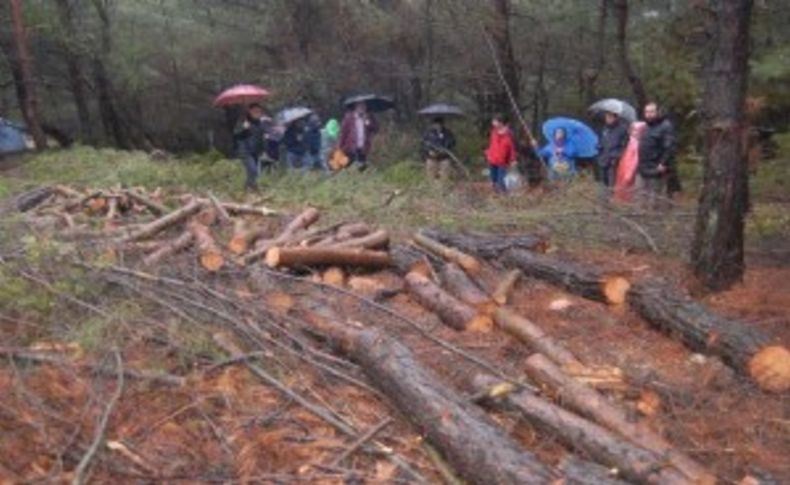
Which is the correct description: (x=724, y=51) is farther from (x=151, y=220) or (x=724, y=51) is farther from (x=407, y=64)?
(x=407, y=64)

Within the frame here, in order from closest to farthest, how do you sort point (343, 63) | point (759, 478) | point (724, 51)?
point (759, 478)
point (724, 51)
point (343, 63)

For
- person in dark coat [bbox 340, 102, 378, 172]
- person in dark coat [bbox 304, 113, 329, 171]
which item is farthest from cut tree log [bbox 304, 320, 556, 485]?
person in dark coat [bbox 340, 102, 378, 172]

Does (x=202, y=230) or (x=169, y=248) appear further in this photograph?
(x=202, y=230)

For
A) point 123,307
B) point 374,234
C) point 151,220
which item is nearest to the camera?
point 123,307

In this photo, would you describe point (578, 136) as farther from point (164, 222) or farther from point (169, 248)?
point (169, 248)

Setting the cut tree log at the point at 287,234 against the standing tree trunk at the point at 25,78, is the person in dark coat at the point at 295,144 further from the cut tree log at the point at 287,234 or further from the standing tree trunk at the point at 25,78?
the standing tree trunk at the point at 25,78

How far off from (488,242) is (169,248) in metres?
3.15

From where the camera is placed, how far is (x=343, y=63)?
2261 centimetres

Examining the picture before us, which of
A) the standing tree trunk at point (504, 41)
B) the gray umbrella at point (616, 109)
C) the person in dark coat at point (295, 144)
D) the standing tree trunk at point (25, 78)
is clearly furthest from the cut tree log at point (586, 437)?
the standing tree trunk at point (25, 78)

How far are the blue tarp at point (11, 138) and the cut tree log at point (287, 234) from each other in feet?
49.0

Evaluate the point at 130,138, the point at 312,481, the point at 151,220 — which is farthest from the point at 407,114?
the point at 312,481

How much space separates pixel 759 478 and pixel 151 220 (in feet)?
27.6

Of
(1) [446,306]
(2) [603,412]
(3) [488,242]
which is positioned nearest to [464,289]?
(1) [446,306]

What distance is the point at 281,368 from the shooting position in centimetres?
625
